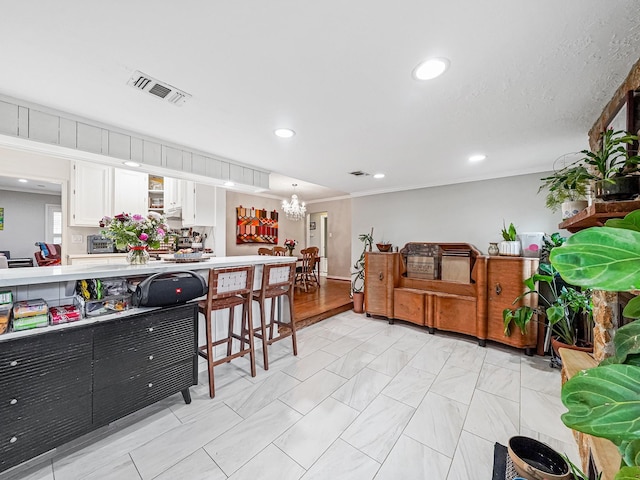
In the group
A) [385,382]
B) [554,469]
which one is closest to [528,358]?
[385,382]

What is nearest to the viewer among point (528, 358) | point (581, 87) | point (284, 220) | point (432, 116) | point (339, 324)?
point (581, 87)

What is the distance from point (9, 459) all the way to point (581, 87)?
384cm

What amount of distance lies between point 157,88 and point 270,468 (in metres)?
2.41

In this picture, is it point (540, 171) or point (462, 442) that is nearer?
point (462, 442)

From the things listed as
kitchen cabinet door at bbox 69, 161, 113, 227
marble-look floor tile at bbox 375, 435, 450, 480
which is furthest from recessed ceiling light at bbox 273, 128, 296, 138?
kitchen cabinet door at bbox 69, 161, 113, 227

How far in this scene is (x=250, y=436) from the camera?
169cm

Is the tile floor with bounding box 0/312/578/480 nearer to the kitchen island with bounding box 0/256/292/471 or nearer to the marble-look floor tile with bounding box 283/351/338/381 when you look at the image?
the marble-look floor tile with bounding box 283/351/338/381

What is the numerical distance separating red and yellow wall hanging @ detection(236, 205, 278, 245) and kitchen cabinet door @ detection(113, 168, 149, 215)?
228cm

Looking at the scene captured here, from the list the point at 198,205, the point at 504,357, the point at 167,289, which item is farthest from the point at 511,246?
the point at 198,205

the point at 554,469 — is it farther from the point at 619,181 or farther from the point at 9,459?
the point at 9,459

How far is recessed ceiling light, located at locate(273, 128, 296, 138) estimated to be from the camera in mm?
2258

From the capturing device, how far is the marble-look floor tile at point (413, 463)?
4.66 ft

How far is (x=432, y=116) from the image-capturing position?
2.01 m

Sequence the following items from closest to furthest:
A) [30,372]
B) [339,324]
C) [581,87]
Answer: [30,372]
[581,87]
[339,324]
